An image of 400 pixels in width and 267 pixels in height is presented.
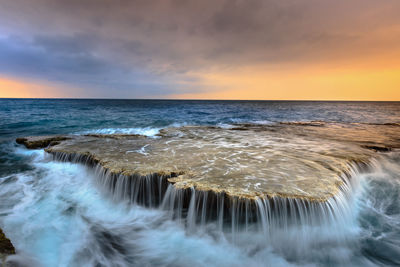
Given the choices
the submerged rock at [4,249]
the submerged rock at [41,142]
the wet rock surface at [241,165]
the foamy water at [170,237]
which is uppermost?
the wet rock surface at [241,165]

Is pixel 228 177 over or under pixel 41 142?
over

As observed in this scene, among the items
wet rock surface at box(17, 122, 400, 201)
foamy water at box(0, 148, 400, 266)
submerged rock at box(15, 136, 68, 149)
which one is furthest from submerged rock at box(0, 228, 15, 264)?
submerged rock at box(15, 136, 68, 149)

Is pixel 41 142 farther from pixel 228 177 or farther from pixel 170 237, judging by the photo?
pixel 228 177

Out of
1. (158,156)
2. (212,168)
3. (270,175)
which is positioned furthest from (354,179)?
(158,156)

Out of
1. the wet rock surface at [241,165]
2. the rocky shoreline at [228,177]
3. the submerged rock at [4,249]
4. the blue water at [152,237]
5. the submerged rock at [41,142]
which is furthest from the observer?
the submerged rock at [41,142]

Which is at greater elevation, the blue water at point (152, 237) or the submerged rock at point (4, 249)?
the submerged rock at point (4, 249)

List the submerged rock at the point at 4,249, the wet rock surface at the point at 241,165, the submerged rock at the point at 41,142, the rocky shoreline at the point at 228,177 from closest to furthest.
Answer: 1. the submerged rock at the point at 4,249
2. the rocky shoreline at the point at 228,177
3. the wet rock surface at the point at 241,165
4. the submerged rock at the point at 41,142

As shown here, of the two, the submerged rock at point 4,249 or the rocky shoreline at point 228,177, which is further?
the rocky shoreline at point 228,177

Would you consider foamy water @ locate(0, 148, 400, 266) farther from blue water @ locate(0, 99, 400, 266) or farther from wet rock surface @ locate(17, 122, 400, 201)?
wet rock surface @ locate(17, 122, 400, 201)

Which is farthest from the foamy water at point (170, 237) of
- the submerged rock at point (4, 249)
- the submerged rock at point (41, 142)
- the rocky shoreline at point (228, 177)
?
the submerged rock at point (41, 142)

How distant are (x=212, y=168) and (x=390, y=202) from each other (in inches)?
206

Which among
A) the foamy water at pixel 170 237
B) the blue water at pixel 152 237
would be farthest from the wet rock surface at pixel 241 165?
the blue water at pixel 152 237

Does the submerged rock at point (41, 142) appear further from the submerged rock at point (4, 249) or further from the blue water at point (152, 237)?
the submerged rock at point (4, 249)

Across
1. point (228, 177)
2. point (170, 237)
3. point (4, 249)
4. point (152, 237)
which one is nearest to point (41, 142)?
point (4, 249)
